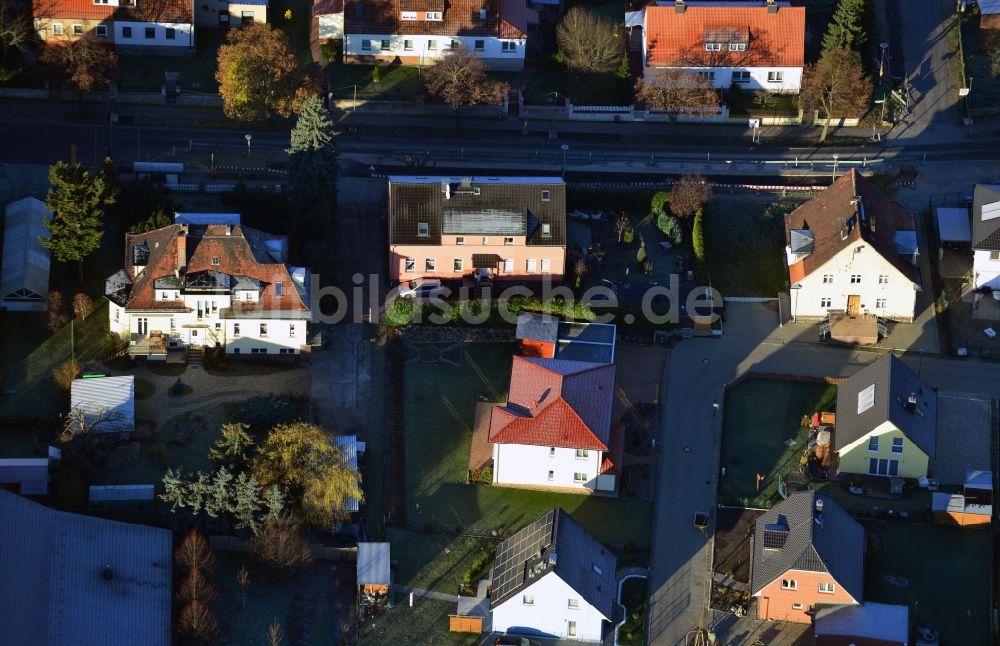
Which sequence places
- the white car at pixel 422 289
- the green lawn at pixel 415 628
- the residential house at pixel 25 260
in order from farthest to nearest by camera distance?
1. the white car at pixel 422 289
2. the residential house at pixel 25 260
3. the green lawn at pixel 415 628

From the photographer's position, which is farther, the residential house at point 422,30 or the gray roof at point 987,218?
the residential house at point 422,30

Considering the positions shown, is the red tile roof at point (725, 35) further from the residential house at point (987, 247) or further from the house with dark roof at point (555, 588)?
the house with dark roof at point (555, 588)

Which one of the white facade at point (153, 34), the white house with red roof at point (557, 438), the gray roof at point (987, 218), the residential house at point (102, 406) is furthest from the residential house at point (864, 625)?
the white facade at point (153, 34)

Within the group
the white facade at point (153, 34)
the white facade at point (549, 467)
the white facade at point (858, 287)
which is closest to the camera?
the white facade at point (549, 467)

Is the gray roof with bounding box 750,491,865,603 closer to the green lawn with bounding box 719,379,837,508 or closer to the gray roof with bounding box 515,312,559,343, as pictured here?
the green lawn with bounding box 719,379,837,508

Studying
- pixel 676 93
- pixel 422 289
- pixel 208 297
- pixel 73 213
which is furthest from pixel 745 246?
pixel 73 213

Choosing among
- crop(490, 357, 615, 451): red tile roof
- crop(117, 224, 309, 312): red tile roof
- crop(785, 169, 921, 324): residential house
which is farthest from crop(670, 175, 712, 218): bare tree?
crop(117, 224, 309, 312): red tile roof
